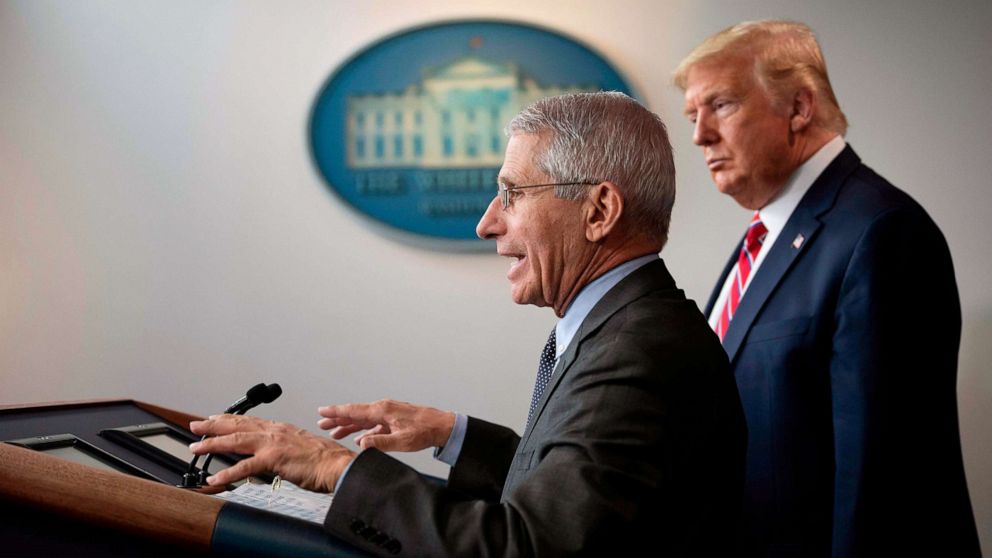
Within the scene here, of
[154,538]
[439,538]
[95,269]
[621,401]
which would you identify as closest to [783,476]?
[621,401]

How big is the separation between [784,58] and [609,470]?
1.26m

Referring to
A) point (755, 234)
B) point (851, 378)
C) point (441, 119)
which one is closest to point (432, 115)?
point (441, 119)

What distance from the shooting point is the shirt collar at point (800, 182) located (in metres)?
1.93

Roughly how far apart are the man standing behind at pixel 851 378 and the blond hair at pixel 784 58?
115mm

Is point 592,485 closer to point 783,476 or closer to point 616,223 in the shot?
point 616,223

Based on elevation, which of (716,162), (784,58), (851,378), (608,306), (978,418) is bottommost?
(978,418)

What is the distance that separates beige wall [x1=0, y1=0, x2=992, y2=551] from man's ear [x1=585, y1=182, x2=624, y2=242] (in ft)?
5.06

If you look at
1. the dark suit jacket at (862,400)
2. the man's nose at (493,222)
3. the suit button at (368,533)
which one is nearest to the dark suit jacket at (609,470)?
the suit button at (368,533)

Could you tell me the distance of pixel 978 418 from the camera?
2617 mm

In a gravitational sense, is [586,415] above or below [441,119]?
below

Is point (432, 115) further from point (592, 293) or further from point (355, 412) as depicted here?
point (592, 293)

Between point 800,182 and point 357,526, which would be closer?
point 357,526

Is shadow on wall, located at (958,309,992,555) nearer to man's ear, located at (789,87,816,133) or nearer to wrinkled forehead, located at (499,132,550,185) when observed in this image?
man's ear, located at (789,87,816,133)

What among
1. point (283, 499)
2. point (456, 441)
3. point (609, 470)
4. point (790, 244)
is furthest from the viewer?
point (790, 244)
